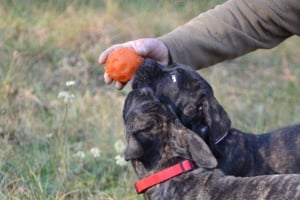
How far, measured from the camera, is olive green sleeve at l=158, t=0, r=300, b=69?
14.8 ft

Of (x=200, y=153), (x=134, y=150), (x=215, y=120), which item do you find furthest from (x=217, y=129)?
(x=134, y=150)

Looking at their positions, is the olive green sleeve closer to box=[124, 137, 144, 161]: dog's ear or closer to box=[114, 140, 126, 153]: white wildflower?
box=[114, 140, 126, 153]: white wildflower

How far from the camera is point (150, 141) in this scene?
11.7 feet

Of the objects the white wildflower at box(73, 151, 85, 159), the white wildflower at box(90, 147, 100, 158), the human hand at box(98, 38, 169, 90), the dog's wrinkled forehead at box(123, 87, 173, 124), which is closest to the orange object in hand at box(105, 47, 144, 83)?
the human hand at box(98, 38, 169, 90)

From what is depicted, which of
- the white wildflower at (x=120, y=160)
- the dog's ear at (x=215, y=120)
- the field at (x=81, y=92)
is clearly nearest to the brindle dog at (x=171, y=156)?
the dog's ear at (x=215, y=120)

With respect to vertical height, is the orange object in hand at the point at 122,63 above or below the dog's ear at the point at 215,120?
above

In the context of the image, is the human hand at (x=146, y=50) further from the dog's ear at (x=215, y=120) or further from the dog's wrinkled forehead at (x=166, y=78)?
the dog's ear at (x=215, y=120)

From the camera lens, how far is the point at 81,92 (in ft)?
20.8

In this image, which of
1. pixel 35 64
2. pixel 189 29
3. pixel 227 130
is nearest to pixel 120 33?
pixel 35 64

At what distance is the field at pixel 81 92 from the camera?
4.71 metres

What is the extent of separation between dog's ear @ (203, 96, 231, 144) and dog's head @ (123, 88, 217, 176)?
39 centimetres

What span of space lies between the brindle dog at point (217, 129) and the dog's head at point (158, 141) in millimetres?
228

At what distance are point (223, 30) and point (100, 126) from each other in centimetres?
131

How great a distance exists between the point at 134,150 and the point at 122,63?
2.19 feet
